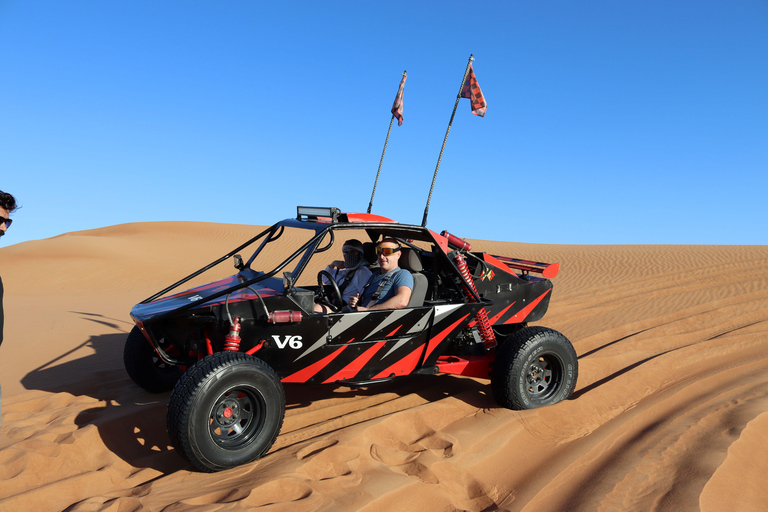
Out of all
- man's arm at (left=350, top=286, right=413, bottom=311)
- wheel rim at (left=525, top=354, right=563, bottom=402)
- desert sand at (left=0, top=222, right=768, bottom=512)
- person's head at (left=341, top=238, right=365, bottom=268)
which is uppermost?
person's head at (left=341, top=238, right=365, bottom=268)

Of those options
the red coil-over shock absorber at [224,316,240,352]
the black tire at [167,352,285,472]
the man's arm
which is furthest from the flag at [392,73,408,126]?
the black tire at [167,352,285,472]

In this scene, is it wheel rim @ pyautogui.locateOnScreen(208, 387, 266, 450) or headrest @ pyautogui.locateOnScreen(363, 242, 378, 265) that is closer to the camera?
wheel rim @ pyautogui.locateOnScreen(208, 387, 266, 450)

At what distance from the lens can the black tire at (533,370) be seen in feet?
16.1

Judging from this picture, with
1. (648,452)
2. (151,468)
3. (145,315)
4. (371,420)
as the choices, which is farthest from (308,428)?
(648,452)

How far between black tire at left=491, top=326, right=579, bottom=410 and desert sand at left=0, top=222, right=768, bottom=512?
155 mm

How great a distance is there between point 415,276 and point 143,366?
293 cm

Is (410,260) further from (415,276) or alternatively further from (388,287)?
(388,287)

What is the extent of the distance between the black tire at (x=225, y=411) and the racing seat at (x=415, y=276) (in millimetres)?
1578

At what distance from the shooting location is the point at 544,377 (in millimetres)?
5289

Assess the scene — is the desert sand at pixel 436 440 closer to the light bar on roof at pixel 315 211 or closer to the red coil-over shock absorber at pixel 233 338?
the red coil-over shock absorber at pixel 233 338

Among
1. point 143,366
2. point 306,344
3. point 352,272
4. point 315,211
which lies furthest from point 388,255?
point 143,366

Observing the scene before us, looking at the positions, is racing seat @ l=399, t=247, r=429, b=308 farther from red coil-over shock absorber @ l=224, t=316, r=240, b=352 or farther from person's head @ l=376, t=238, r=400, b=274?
red coil-over shock absorber @ l=224, t=316, r=240, b=352

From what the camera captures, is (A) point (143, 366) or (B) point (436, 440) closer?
(B) point (436, 440)

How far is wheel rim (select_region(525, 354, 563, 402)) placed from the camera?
5.19 m
